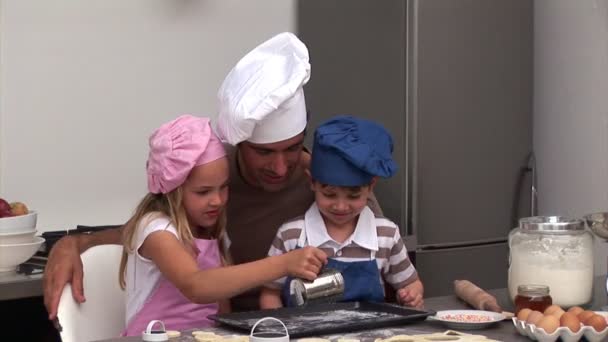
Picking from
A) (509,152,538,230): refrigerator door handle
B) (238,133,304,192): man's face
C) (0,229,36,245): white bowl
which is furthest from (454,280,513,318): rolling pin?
(509,152,538,230): refrigerator door handle

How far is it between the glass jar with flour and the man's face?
599 millimetres

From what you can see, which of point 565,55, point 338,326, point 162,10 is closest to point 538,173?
point 565,55

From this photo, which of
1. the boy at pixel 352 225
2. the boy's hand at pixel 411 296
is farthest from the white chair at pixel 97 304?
the boy's hand at pixel 411 296

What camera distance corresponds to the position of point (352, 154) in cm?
211

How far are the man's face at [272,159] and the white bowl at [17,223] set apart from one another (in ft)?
2.01

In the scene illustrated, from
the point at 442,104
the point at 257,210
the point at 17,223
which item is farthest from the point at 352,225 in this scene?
the point at 442,104

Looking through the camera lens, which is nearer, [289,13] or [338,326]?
[338,326]

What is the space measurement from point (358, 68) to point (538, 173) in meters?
0.94

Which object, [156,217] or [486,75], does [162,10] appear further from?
[156,217]

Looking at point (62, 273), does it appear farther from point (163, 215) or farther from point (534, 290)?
point (534, 290)

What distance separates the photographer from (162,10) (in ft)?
11.1

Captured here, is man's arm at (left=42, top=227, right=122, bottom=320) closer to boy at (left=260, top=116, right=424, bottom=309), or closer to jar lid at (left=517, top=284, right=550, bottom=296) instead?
boy at (left=260, top=116, right=424, bottom=309)

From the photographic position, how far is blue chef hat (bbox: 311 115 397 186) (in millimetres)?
2123

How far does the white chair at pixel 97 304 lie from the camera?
6.62ft
